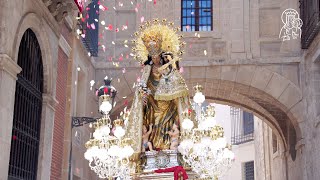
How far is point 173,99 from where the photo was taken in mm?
8984

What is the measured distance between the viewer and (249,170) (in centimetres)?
2838

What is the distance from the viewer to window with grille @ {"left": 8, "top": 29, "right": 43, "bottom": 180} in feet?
30.9

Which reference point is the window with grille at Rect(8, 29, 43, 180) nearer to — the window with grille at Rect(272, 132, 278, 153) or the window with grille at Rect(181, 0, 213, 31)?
the window with grille at Rect(181, 0, 213, 31)

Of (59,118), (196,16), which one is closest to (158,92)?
(59,118)

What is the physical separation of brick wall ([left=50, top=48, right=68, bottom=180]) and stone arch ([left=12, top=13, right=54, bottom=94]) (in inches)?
36.5

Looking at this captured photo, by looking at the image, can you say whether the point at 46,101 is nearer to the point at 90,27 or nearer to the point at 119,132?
the point at 119,132

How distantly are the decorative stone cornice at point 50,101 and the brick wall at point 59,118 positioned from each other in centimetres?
58

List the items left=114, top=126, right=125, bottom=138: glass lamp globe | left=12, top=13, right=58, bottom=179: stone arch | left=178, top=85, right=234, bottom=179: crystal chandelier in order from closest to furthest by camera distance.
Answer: left=178, top=85, right=234, bottom=179: crystal chandelier, left=114, top=126, right=125, bottom=138: glass lamp globe, left=12, top=13, right=58, bottom=179: stone arch

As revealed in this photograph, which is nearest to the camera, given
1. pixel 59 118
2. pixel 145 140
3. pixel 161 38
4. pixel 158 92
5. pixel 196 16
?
pixel 145 140

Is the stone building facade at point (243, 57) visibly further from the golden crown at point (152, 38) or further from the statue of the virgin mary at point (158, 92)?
the golden crown at point (152, 38)

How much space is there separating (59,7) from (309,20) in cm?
645

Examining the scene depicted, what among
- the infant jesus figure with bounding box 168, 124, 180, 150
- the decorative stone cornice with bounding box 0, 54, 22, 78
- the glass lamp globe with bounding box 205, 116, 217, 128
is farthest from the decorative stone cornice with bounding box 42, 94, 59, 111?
the glass lamp globe with bounding box 205, 116, 217, 128

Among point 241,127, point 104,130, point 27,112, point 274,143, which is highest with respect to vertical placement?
point 241,127

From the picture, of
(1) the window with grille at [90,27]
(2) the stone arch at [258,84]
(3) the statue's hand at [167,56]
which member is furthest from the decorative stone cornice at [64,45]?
(2) the stone arch at [258,84]
